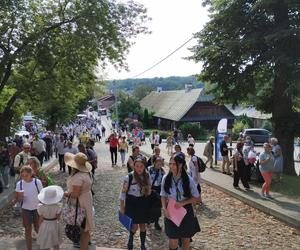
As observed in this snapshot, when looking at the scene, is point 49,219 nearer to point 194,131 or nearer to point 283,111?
point 283,111

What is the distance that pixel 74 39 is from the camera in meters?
20.7

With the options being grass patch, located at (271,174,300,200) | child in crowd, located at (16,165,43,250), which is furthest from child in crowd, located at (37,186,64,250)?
grass patch, located at (271,174,300,200)

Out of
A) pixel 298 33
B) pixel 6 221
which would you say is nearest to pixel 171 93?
pixel 298 33

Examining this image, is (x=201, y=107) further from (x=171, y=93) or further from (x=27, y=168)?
(x=27, y=168)

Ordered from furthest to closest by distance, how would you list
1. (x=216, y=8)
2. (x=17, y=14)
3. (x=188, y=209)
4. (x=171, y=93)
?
(x=171, y=93) < (x=17, y=14) < (x=216, y=8) < (x=188, y=209)

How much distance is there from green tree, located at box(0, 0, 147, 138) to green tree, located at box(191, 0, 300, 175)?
447 cm

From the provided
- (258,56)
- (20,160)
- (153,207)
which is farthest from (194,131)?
(153,207)

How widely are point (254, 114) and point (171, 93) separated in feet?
60.3

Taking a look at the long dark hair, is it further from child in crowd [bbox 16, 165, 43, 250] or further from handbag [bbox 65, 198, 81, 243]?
child in crowd [bbox 16, 165, 43, 250]

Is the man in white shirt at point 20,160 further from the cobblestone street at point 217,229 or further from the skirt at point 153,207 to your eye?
the skirt at point 153,207

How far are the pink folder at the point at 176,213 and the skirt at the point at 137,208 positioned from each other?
3.47 feet

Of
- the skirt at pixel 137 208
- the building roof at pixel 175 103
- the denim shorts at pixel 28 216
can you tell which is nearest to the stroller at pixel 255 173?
the skirt at pixel 137 208

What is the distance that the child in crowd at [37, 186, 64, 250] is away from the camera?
6.47 metres

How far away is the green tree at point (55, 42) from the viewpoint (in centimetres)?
1977
